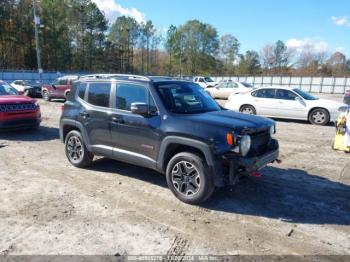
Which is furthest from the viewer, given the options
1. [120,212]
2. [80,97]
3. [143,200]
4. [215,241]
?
[80,97]

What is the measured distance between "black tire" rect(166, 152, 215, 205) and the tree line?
206 feet

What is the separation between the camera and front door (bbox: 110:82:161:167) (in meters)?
5.28

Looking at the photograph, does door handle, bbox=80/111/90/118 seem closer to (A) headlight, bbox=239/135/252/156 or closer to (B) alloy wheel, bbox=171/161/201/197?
(B) alloy wheel, bbox=171/161/201/197

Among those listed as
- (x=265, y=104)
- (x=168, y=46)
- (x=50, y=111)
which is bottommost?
(x=50, y=111)

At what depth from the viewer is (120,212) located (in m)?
4.67

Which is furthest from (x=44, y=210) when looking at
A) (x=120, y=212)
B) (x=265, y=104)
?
(x=265, y=104)

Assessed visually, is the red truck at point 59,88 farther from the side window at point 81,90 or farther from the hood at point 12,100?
the side window at point 81,90

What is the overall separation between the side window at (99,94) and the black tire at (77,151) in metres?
0.84

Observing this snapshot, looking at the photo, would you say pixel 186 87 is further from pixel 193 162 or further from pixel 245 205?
pixel 245 205

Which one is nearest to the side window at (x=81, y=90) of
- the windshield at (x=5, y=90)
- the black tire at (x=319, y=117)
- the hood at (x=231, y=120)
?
the hood at (x=231, y=120)

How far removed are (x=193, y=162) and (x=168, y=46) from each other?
9286 cm

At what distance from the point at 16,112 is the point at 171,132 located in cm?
696

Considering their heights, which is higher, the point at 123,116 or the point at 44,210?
the point at 123,116

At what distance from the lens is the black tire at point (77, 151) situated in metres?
6.59
